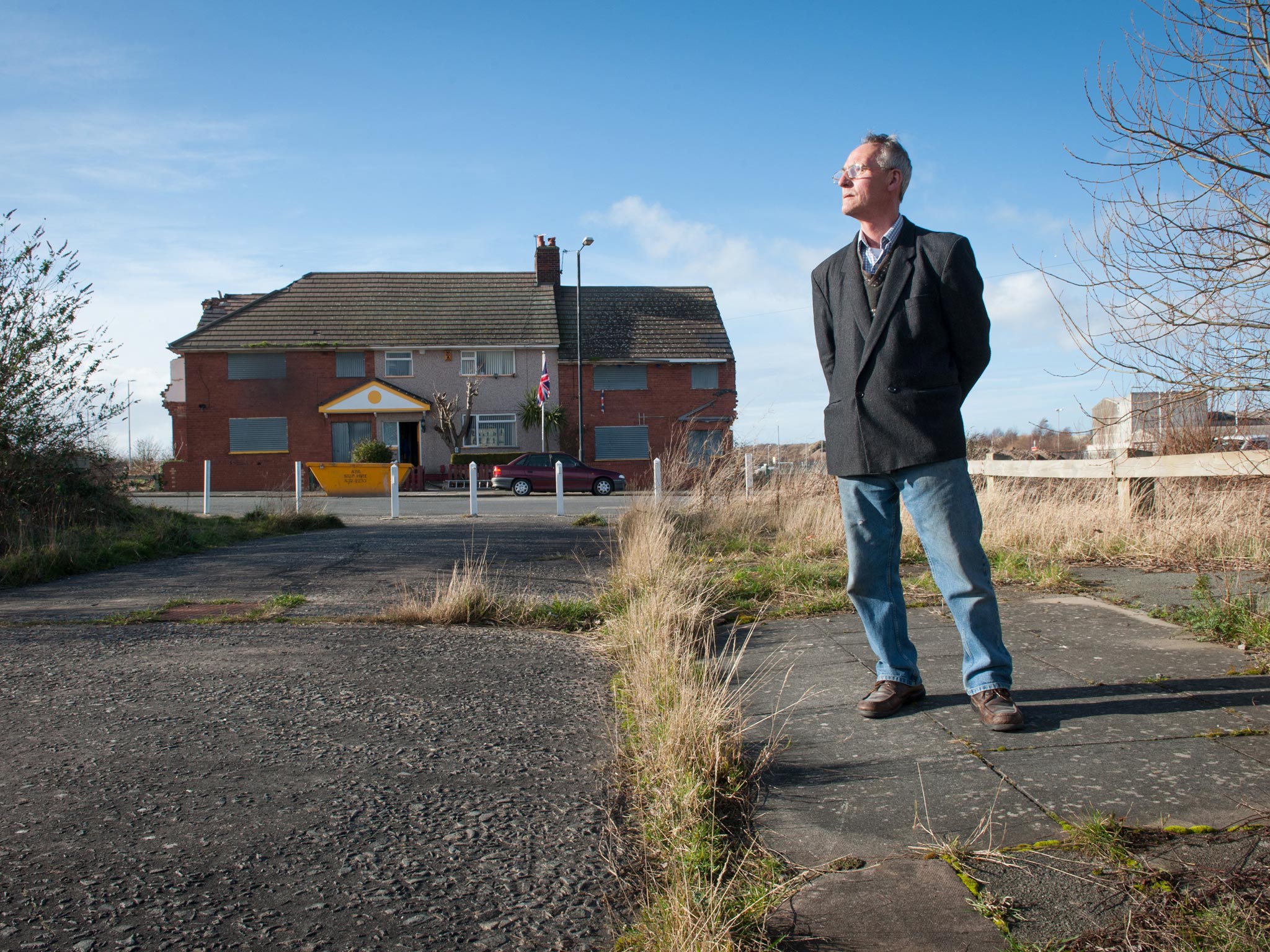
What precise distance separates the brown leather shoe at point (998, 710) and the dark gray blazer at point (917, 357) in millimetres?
736

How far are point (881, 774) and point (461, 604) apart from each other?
3256mm

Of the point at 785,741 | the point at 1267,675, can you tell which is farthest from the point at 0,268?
the point at 1267,675

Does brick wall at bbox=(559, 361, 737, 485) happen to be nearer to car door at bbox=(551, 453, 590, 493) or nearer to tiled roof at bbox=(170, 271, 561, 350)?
tiled roof at bbox=(170, 271, 561, 350)

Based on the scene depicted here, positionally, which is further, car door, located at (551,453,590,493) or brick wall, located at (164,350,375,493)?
brick wall, located at (164,350,375,493)

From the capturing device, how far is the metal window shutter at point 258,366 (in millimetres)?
34094

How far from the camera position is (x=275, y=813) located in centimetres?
238

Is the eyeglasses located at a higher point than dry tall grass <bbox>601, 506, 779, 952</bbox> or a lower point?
higher

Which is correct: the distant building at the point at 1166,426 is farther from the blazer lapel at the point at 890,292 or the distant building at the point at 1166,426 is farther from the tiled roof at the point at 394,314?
the tiled roof at the point at 394,314

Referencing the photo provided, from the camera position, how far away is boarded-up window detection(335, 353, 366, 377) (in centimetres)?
3453

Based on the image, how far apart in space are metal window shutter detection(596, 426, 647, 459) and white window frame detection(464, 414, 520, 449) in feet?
10.4

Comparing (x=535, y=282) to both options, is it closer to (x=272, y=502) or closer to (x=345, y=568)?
(x=272, y=502)

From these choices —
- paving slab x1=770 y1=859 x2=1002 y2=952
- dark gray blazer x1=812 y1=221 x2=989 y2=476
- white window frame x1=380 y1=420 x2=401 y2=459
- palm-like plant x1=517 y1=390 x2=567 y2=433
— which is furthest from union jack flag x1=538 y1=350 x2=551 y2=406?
paving slab x1=770 y1=859 x2=1002 y2=952

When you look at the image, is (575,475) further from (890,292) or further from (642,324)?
(890,292)

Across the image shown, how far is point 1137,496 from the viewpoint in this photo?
7.01m
